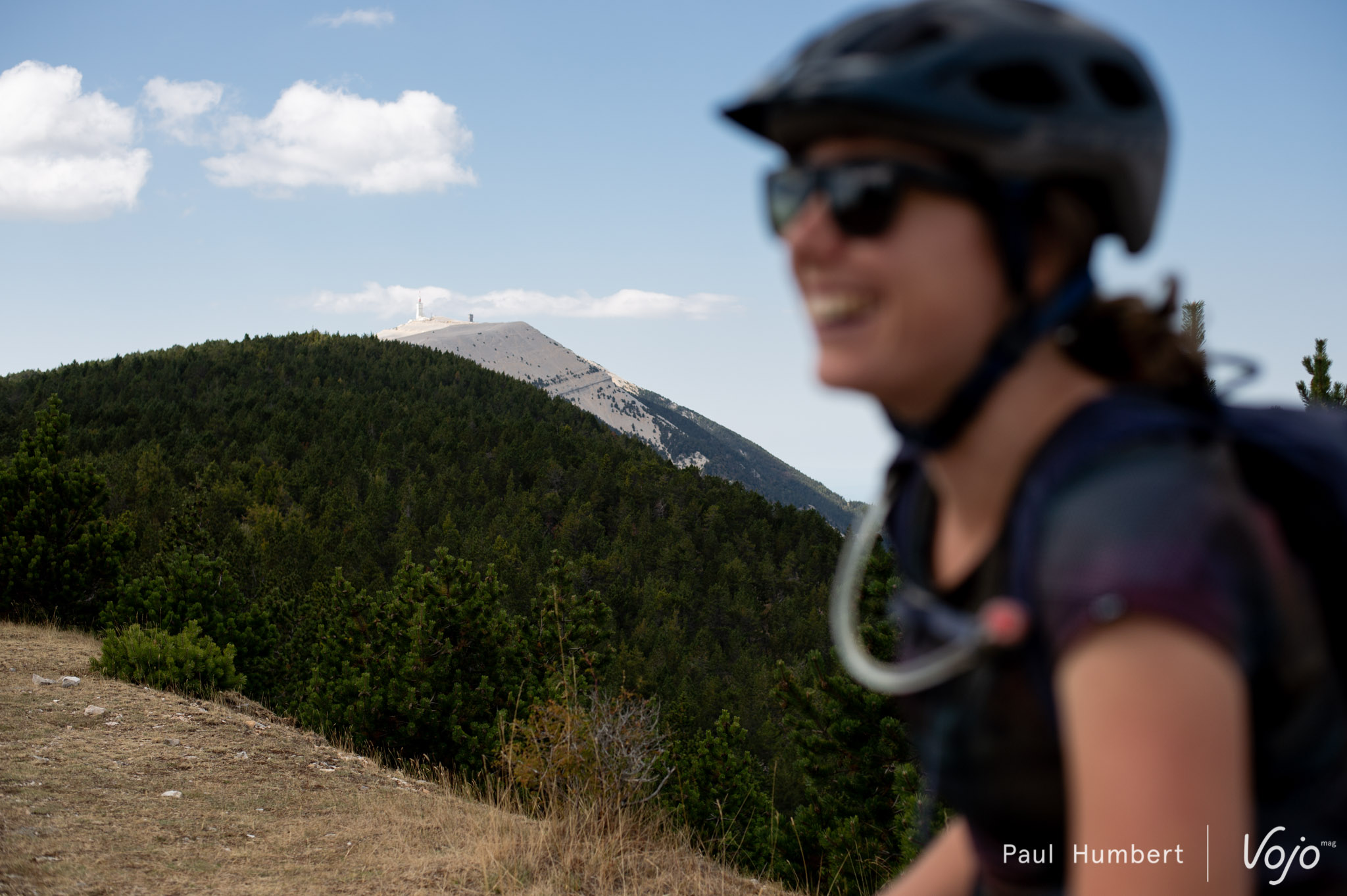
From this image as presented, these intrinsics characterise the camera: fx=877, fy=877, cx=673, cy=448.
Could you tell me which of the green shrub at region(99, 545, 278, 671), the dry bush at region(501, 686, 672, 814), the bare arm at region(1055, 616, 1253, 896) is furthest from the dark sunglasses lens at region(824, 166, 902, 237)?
the green shrub at region(99, 545, 278, 671)

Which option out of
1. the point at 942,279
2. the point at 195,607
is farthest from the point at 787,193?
the point at 195,607

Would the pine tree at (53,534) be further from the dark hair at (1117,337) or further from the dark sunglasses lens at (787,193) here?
the dark hair at (1117,337)

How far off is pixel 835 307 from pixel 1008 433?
190 millimetres

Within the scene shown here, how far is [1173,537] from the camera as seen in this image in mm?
610

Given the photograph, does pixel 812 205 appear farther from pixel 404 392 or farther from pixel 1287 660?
pixel 404 392

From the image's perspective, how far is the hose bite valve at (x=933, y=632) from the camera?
691 mm

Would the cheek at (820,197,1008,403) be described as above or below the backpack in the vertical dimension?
above

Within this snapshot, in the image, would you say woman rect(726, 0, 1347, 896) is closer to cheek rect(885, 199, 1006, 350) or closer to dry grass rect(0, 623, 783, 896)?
cheek rect(885, 199, 1006, 350)

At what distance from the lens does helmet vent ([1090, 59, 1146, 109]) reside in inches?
34.5

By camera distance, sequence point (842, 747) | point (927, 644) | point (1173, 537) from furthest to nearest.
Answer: point (842, 747) → point (927, 644) → point (1173, 537)

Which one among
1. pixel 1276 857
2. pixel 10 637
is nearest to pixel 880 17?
pixel 1276 857

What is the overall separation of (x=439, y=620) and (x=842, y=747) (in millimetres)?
7573

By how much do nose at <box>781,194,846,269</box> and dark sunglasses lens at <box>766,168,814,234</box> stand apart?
0.01 metres

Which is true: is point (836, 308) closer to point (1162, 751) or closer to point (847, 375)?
point (847, 375)
